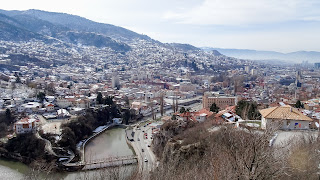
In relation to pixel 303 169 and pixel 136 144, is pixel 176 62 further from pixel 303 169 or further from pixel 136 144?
pixel 303 169

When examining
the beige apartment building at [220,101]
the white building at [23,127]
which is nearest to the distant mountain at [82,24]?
the beige apartment building at [220,101]

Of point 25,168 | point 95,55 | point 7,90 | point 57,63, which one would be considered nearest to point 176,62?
point 95,55

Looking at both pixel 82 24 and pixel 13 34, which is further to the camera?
pixel 82 24

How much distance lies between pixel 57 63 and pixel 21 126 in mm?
23839

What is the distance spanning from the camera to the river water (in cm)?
681

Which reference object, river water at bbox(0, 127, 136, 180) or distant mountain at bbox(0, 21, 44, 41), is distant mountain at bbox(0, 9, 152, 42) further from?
river water at bbox(0, 127, 136, 180)

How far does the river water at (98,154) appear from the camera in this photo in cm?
681

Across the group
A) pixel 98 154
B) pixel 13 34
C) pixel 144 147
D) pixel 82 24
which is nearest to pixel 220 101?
pixel 144 147

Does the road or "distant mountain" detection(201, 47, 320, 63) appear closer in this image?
the road

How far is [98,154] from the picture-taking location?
855 cm

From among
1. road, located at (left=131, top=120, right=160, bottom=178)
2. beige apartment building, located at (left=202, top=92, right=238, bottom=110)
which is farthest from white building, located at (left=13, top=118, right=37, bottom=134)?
beige apartment building, located at (left=202, top=92, right=238, bottom=110)

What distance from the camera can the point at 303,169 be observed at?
3.29m

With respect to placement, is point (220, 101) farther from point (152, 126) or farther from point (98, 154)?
point (98, 154)

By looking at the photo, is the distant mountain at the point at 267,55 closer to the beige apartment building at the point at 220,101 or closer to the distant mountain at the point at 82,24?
the distant mountain at the point at 82,24
